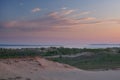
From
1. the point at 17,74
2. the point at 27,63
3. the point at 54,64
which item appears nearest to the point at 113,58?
the point at 54,64

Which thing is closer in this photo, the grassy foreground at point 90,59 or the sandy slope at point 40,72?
the sandy slope at point 40,72

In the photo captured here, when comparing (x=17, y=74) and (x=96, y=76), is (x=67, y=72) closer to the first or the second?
(x=96, y=76)

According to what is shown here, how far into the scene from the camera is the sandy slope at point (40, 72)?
15020 millimetres

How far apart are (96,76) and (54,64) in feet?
9.49

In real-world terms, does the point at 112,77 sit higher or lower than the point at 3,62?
lower

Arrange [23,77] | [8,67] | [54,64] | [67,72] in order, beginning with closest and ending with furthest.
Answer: [23,77]
[8,67]
[67,72]
[54,64]

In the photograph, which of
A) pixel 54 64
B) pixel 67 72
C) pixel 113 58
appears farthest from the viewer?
pixel 113 58

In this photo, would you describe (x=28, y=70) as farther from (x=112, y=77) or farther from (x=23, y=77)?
(x=112, y=77)

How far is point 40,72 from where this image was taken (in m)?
16.1

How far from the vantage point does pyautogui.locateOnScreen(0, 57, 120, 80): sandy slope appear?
49.3ft

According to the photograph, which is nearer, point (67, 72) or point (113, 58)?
point (67, 72)

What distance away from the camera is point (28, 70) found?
53.1ft

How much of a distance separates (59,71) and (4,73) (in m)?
3.48

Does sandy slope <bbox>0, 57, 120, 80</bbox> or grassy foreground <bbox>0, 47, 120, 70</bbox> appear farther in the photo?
grassy foreground <bbox>0, 47, 120, 70</bbox>
